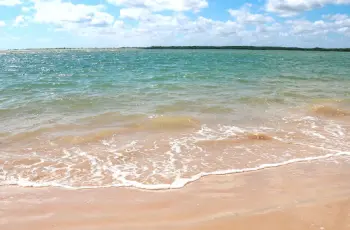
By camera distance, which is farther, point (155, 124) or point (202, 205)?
point (155, 124)

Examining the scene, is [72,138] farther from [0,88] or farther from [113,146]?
[0,88]

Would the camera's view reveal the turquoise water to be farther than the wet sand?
Yes

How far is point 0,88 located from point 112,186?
1806cm

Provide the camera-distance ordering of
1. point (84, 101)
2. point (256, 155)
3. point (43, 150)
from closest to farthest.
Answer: point (256, 155), point (43, 150), point (84, 101)

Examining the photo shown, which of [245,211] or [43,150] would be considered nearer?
[245,211]

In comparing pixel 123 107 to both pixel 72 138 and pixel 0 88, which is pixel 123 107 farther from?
pixel 0 88

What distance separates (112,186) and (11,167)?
282 centimetres

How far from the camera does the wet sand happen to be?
497 cm

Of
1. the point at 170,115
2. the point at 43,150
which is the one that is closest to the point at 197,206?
the point at 43,150

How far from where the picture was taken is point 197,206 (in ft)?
18.2

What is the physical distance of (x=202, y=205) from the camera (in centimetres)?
559

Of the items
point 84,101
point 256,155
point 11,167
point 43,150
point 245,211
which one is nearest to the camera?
point 245,211

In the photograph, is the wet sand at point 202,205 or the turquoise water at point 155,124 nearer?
the wet sand at point 202,205

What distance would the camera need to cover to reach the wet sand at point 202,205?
16.3 ft
